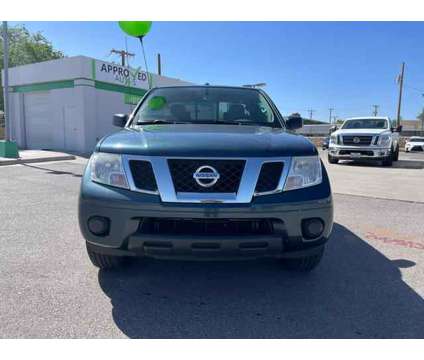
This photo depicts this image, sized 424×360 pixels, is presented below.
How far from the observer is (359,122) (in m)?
14.3

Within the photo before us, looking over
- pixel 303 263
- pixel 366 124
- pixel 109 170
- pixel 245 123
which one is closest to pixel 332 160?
pixel 366 124

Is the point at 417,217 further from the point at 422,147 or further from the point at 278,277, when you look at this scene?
the point at 422,147

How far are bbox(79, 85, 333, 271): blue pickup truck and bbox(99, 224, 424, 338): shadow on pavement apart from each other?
15.3 inches

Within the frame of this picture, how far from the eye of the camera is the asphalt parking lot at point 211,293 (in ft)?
7.34

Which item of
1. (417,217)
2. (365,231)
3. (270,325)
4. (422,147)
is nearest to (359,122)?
(417,217)

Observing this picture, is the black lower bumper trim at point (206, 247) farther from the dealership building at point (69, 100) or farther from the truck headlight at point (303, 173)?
the dealership building at point (69, 100)

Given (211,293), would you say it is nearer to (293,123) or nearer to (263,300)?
(263,300)

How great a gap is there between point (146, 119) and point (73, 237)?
1599 mm

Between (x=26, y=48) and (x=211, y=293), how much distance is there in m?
39.7

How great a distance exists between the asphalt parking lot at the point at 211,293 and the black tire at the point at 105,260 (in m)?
0.10

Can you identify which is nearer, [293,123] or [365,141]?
[293,123]

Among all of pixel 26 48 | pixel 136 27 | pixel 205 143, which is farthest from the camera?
pixel 26 48

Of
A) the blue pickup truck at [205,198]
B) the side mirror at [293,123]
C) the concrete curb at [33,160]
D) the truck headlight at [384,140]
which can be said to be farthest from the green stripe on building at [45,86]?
the blue pickup truck at [205,198]

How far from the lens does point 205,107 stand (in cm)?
371
